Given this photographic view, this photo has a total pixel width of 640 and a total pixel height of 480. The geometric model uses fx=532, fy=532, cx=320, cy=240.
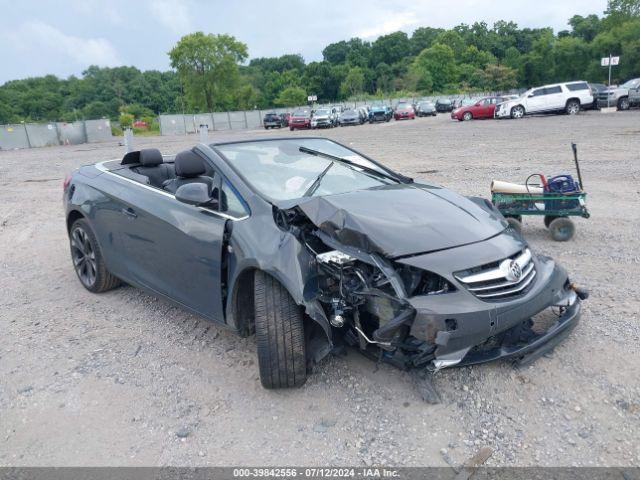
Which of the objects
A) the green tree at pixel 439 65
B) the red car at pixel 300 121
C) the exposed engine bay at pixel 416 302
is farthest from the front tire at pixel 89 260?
the green tree at pixel 439 65

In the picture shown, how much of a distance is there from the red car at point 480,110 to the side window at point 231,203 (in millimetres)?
33634

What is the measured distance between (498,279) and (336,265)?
94 centimetres

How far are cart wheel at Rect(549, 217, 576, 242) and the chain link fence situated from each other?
134 ft

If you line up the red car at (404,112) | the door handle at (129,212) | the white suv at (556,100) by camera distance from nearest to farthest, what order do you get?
the door handle at (129,212)
the white suv at (556,100)
the red car at (404,112)

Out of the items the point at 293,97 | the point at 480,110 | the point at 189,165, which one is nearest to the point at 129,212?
the point at 189,165

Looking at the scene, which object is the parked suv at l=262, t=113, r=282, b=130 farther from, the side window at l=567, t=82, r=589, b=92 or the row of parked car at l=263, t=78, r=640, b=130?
the side window at l=567, t=82, r=589, b=92

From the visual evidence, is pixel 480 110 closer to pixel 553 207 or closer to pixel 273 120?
pixel 273 120

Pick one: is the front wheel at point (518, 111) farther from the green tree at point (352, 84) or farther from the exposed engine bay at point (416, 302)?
the green tree at point (352, 84)

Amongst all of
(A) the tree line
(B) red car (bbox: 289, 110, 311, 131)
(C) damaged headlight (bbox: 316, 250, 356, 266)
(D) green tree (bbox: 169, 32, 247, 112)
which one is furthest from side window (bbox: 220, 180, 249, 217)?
(D) green tree (bbox: 169, 32, 247, 112)

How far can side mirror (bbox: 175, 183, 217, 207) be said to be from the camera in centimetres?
361

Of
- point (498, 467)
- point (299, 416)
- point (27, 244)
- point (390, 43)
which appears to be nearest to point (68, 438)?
point (299, 416)

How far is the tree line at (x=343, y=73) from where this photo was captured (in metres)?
78.1

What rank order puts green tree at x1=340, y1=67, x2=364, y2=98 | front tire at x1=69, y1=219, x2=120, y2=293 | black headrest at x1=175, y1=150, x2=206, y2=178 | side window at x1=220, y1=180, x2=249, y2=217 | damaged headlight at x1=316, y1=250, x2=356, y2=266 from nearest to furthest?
damaged headlight at x1=316, y1=250, x2=356, y2=266 → side window at x1=220, y1=180, x2=249, y2=217 → black headrest at x1=175, y1=150, x2=206, y2=178 → front tire at x1=69, y1=219, x2=120, y2=293 → green tree at x1=340, y1=67, x2=364, y2=98

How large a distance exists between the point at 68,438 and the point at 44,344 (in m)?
1.44
